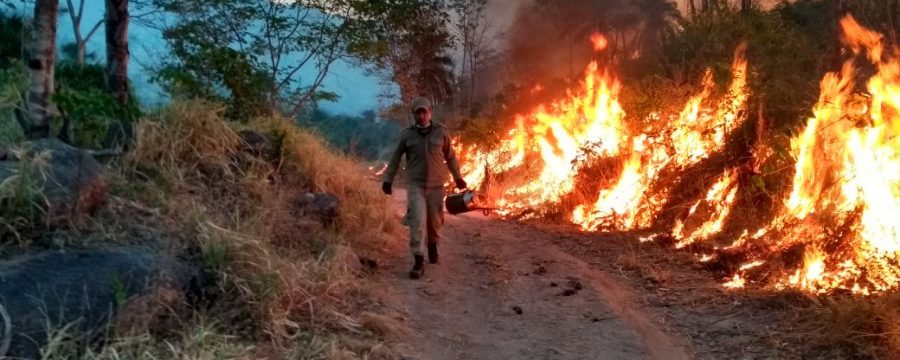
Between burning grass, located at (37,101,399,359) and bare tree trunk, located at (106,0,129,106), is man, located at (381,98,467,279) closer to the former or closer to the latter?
burning grass, located at (37,101,399,359)

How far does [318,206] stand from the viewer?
7.77m

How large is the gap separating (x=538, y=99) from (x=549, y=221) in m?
15.3

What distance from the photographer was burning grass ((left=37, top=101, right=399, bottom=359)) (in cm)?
446

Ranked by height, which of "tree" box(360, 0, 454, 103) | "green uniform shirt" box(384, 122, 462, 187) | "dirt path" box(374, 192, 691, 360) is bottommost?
"dirt path" box(374, 192, 691, 360)

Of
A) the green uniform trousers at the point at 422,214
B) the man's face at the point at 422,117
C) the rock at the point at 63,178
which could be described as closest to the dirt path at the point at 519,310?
the green uniform trousers at the point at 422,214

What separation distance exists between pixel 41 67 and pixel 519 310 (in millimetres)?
4804

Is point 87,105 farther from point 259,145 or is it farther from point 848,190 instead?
point 848,190

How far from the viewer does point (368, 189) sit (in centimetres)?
1013

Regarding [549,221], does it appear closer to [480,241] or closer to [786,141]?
[480,241]

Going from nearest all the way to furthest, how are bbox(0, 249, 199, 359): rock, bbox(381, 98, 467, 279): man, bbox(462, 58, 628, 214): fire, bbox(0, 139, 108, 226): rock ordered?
1. bbox(0, 249, 199, 359): rock
2. bbox(0, 139, 108, 226): rock
3. bbox(381, 98, 467, 279): man
4. bbox(462, 58, 628, 214): fire

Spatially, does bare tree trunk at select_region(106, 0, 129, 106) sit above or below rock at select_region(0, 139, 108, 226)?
above

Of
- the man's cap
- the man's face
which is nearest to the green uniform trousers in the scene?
the man's face

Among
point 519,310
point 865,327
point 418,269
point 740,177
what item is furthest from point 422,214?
point 740,177

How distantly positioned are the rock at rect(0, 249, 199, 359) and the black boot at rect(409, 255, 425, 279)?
9.79 feet
